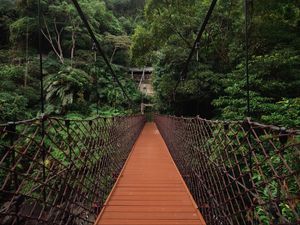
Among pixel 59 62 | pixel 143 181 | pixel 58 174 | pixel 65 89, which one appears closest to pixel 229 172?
pixel 143 181

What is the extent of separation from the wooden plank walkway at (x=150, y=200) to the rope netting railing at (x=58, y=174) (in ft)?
0.37

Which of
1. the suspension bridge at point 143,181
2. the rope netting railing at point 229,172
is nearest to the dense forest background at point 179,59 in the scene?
the rope netting railing at point 229,172

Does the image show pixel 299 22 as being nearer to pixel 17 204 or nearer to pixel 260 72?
pixel 260 72

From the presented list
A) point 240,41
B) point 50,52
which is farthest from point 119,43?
point 240,41

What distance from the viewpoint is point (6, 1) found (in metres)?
10.1

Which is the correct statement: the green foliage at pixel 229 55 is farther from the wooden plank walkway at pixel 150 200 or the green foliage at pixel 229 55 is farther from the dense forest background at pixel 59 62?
the dense forest background at pixel 59 62

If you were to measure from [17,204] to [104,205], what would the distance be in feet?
3.12

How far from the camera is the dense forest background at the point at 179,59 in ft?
13.1

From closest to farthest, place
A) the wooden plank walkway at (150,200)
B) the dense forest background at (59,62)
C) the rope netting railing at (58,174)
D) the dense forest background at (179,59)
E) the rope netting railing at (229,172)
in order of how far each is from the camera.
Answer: the rope netting railing at (58,174) → the rope netting railing at (229,172) → the wooden plank walkway at (150,200) → the dense forest background at (179,59) → the dense forest background at (59,62)

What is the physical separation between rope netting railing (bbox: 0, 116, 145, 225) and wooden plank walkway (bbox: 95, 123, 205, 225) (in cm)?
11

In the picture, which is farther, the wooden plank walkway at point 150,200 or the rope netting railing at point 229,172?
the wooden plank walkway at point 150,200

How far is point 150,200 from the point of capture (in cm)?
182

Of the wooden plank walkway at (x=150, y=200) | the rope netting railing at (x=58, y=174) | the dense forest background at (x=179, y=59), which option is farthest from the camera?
the dense forest background at (x=179, y=59)

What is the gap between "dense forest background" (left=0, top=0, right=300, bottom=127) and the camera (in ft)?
13.1
